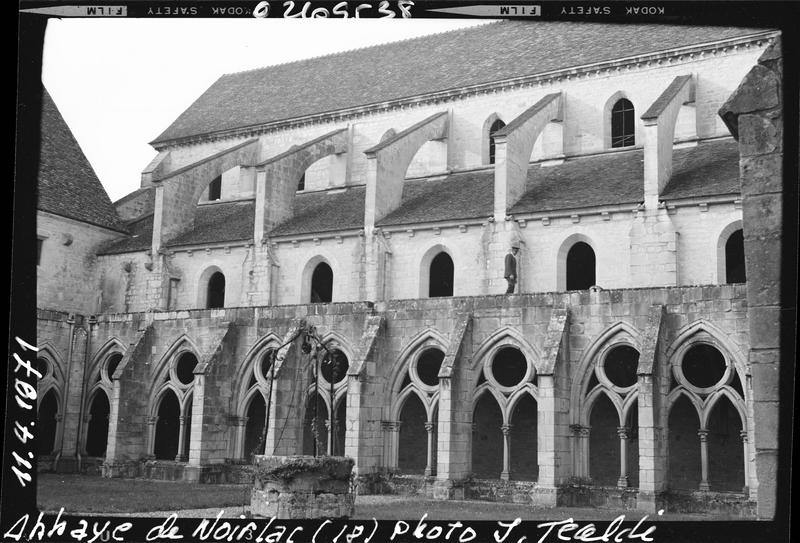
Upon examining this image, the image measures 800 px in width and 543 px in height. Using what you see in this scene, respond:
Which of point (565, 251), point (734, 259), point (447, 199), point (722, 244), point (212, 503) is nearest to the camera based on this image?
point (212, 503)

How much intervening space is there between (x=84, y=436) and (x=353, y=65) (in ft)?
60.4

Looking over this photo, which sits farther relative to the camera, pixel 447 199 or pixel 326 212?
pixel 326 212

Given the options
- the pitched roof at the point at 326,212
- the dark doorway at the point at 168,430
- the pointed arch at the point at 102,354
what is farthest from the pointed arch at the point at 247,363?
the pitched roof at the point at 326,212

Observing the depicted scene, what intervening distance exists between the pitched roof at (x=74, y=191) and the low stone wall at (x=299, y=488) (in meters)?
16.1

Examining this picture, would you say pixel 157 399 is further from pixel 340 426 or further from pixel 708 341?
pixel 708 341

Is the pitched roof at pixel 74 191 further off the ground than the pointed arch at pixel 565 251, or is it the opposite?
the pitched roof at pixel 74 191

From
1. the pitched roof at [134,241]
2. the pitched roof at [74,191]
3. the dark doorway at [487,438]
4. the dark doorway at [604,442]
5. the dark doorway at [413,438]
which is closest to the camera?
the dark doorway at [604,442]

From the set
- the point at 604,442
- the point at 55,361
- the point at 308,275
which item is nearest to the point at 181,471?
A: the point at 55,361

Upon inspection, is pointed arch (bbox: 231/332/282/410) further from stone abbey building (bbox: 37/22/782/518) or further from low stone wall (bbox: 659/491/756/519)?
low stone wall (bbox: 659/491/756/519)

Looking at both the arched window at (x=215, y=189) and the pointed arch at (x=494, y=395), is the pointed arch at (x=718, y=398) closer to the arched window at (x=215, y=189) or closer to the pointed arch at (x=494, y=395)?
the pointed arch at (x=494, y=395)

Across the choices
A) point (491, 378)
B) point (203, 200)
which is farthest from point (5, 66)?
point (203, 200)

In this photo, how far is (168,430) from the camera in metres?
28.3
